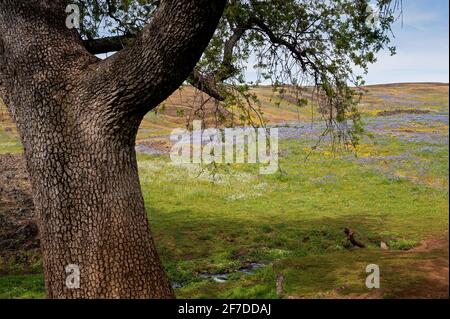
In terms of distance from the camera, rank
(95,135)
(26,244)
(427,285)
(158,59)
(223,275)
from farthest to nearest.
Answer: (26,244) < (223,275) < (427,285) < (95,135) < (158,59)

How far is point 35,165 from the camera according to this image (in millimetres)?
7828

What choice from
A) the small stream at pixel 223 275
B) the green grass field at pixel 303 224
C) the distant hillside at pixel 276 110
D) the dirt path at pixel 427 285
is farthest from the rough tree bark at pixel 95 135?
the distant hillside at pixel 276 110

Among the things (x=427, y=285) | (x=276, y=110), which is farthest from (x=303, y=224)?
(x=276, y=110)

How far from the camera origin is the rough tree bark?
7.36m

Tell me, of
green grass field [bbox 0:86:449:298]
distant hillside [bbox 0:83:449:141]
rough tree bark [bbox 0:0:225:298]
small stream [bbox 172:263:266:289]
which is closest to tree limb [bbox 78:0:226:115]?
rough tree bark [bbox 0:0:225:298]

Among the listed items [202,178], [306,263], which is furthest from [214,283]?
[202,178]

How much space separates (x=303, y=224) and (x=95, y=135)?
14747mm

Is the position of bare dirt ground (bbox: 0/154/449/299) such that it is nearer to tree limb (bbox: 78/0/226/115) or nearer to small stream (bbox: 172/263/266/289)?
small stream (bbox: 172/263/266/289)

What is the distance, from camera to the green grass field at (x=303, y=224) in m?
9.95

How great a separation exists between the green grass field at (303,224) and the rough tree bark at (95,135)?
345cm

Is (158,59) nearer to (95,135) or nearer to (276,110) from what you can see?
(95,135)

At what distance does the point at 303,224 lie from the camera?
20.7m

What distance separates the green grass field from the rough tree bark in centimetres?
345
